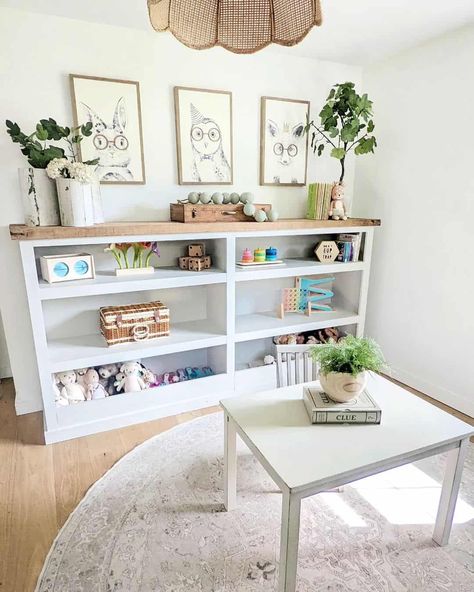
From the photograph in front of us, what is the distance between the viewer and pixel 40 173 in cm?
195

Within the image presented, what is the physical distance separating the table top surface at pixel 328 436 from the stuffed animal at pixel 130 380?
1074mm

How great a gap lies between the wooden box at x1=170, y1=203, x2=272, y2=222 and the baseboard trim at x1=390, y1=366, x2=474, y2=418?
1.48 metres

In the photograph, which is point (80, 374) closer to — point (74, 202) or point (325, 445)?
point (74, 202)

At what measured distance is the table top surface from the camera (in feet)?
3.90

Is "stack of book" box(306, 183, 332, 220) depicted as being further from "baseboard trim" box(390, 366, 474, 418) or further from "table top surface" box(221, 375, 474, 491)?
"table top surface" box(221, 375, 474, 491)

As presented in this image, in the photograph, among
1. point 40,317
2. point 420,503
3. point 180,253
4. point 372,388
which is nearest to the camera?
point 372,388

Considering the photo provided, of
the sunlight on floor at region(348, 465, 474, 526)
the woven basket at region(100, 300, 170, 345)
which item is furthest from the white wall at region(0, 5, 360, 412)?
the sunlight on floor at region(348, 465, 474, 526)

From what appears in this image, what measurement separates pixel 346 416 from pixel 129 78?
7.36ft

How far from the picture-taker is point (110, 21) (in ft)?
7.10

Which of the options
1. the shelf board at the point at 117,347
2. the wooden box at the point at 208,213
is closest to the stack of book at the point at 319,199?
the wooden box at the point at 208,213

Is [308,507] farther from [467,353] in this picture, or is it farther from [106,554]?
[467,353]

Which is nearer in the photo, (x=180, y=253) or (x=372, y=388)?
(x=372, y=388)

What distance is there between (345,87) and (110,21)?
1494 millimetres

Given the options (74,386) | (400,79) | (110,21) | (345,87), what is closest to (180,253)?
(74,386)
